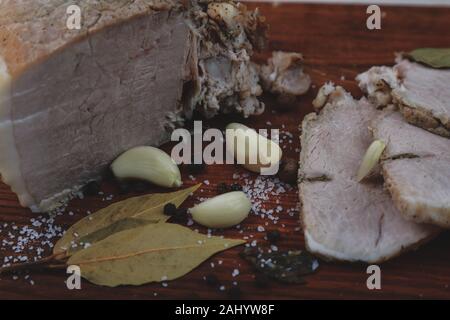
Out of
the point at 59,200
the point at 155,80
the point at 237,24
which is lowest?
the point at 59,200

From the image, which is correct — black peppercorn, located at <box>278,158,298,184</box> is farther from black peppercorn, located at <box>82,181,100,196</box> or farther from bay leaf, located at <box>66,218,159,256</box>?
black peppercorn, located at <box>82,181,100,196</box>

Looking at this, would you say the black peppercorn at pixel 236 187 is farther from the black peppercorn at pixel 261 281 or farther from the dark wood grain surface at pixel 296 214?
the black peppercorn at pixel 261 281

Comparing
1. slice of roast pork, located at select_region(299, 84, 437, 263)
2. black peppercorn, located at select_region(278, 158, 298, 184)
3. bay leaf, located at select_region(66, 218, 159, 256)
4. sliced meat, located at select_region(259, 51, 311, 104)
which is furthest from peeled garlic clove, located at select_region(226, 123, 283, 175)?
bay leaf, located at select_region(66, 218, 159, 256)

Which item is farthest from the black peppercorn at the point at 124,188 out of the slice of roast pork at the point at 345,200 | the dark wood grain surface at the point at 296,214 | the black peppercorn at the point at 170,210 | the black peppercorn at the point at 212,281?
the slice of roast pork at the point at 345,200

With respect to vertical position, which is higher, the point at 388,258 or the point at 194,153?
the point at 194,153

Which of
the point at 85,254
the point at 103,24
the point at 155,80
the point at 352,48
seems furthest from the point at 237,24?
the point at 85,254

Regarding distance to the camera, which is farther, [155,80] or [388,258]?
[155,80]

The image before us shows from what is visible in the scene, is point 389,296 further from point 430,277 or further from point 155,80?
point 155,80
